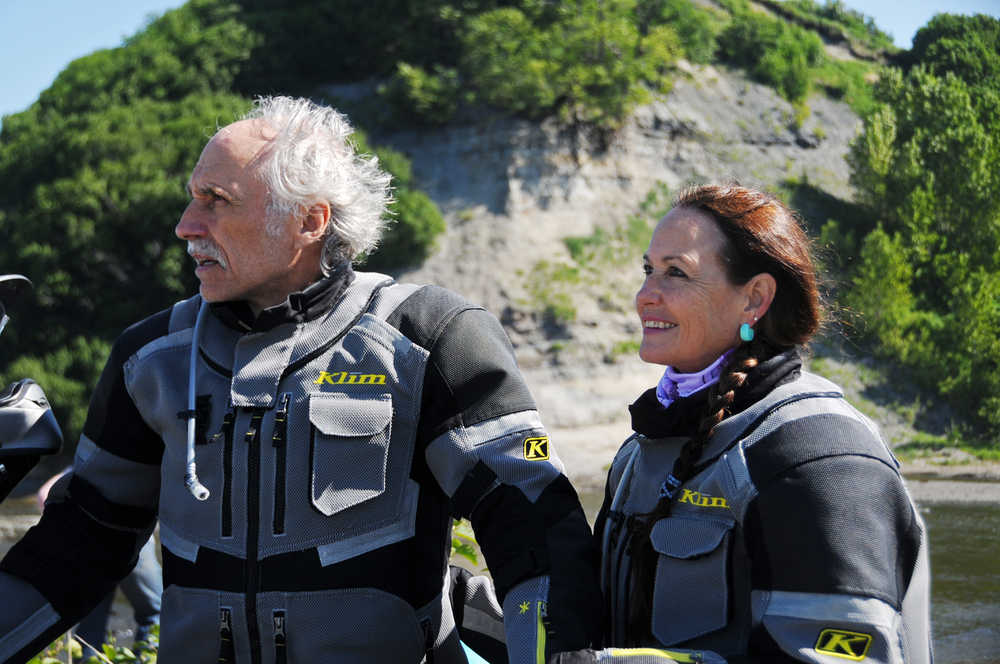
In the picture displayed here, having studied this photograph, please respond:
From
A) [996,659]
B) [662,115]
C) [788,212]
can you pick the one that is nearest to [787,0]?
[662,115]

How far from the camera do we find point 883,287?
67.5 ft

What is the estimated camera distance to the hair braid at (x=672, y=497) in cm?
201

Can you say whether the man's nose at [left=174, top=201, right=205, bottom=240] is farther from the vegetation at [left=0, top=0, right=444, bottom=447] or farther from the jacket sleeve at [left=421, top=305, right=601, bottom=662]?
the vegetation at [left=0, top=0, right=444, bottom=447]

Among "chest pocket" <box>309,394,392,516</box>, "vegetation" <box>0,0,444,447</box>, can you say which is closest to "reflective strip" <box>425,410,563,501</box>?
"chest pocket" <box>309,394,392,516</box>

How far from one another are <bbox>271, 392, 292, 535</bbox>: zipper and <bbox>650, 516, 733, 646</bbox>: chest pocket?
2.74 ft

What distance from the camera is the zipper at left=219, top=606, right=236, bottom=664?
2275 millimetres

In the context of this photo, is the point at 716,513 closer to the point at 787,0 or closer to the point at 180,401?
the point at 180,401

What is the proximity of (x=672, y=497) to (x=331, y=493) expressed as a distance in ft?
2.50

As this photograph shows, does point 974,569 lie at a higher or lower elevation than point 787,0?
lower

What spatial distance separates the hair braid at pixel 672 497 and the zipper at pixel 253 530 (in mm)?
830

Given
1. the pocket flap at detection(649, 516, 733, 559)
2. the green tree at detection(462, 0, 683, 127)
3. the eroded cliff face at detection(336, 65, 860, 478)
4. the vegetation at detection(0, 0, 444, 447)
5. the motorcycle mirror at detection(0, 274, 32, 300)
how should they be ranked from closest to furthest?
1. the pocket flap at detection(649, 516, 733, 559)
2. the motorcycle mirror at detection(0, 274, 32, 300)
3. the eroded cliff face at detection(336, 65, 860, 478)
4. the vegetation at detection(0, 0, 444, 447)
5. the green tree at detection(462, 0, 683, 127)

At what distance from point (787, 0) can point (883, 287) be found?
17641 millimetres

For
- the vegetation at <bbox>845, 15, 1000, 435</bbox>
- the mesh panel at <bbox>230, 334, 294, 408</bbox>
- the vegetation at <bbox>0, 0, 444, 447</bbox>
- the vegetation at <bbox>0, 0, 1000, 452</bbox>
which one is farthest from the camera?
the vegetation at <bbox>0, 0, 444, 447</bbox>

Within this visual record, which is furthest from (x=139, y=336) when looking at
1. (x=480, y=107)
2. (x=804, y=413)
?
(x=480, y=107)
